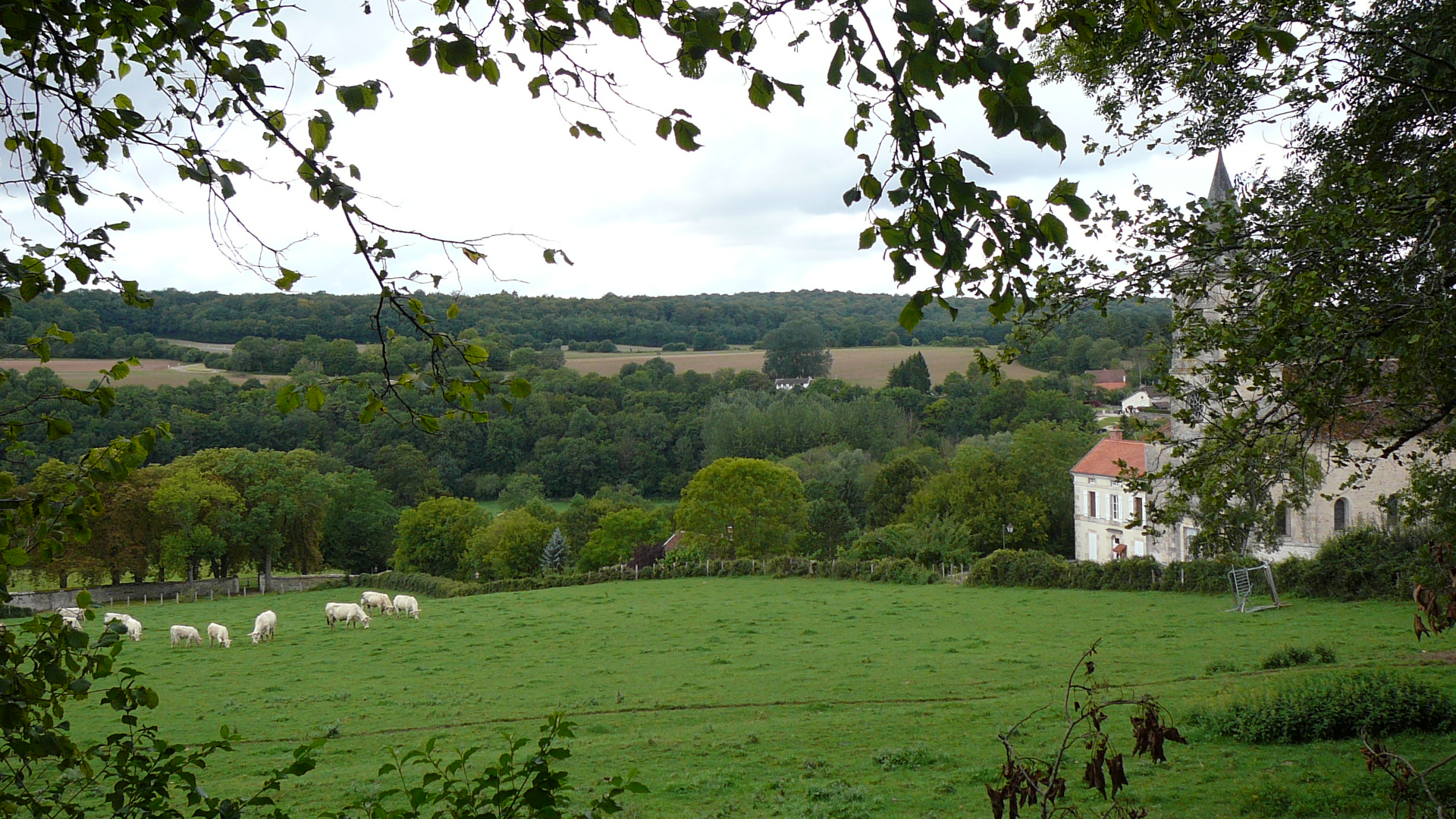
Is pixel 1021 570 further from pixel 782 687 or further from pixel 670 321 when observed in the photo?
pixel 670 321

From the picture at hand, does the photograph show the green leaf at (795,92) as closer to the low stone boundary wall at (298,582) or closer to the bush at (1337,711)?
the bush at (1337,711)

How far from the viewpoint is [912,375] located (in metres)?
94.7

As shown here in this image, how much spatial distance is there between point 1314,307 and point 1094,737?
4.54 metres

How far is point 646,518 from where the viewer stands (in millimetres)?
49219

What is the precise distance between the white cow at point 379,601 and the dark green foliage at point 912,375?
68.0 m

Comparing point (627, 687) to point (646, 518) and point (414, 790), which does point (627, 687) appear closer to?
point (414, 790)

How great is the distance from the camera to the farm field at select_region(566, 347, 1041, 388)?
317 feet

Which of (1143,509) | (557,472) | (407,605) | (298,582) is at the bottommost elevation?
(298,582)

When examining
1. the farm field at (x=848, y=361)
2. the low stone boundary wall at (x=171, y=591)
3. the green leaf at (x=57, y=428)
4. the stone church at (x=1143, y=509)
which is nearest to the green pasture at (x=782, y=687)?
the green leaf at (x=57, y=428)

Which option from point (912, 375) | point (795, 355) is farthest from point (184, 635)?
point (795, 355)

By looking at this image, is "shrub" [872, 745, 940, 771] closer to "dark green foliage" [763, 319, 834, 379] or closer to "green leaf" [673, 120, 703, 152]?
"green leaf" [673, 120, 703, 152]

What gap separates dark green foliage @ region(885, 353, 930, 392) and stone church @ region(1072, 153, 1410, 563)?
44959 mm

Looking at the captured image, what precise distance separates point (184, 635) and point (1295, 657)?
26600mm

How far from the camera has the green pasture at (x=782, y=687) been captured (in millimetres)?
9523
